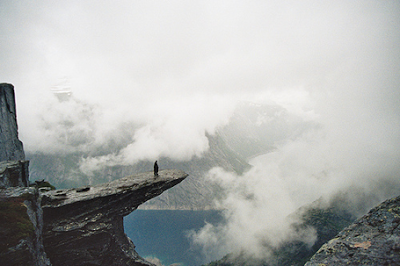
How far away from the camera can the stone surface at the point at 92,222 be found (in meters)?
15.3

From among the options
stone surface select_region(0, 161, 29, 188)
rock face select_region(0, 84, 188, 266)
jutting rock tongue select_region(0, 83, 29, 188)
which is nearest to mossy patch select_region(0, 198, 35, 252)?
rock face select_region(0, 84, 188, 266)

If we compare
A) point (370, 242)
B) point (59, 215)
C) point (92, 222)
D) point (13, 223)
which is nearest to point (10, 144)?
Result: point (59, 215)

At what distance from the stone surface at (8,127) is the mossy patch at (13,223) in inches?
417

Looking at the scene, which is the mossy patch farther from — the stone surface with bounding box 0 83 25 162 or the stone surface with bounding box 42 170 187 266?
the stone surface with bounding box 0 83 25 162

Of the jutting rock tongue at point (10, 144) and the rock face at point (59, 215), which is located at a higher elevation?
the jutting rock tongue at point (10, 144)

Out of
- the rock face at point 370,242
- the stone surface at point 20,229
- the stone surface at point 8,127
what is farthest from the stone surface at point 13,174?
the rock face at point 370,242

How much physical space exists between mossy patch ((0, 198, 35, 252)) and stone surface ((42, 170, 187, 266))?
2815 millimetres

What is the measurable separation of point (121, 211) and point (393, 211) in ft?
70.4

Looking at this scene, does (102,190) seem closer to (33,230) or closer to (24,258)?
(33,230)

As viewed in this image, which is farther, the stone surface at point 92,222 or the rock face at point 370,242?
the stone surface at point 92,222

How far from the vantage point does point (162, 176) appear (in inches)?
867

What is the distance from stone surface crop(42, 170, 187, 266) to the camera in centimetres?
1528

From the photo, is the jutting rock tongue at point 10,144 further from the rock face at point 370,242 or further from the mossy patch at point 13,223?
the rock face at point 370,242

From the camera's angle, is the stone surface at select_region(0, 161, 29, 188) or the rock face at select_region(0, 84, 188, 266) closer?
the rock face at select_region(0, 84, 188, 266)
